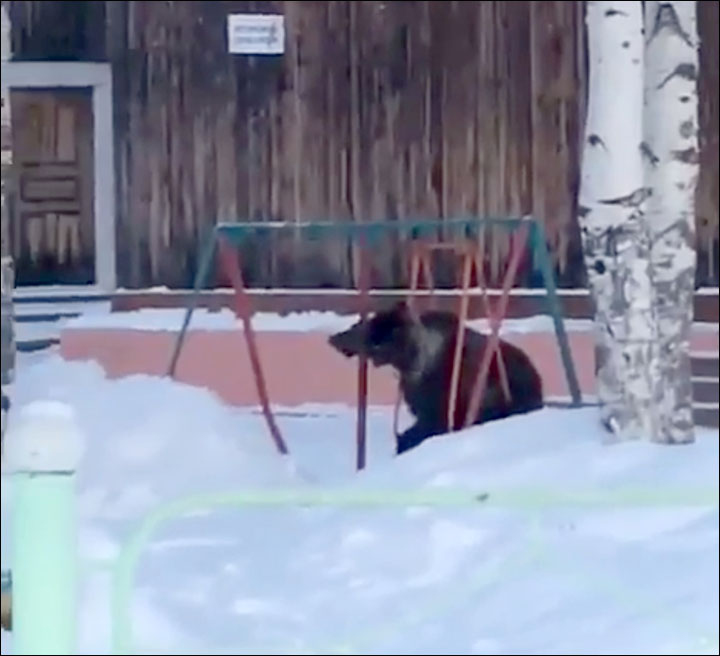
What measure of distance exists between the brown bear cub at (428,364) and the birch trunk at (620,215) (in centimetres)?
106

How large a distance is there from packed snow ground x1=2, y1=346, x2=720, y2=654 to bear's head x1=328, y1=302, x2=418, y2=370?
1.43ft

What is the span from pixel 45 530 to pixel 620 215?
441 centimetres

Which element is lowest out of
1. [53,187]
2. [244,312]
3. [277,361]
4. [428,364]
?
[277,361]

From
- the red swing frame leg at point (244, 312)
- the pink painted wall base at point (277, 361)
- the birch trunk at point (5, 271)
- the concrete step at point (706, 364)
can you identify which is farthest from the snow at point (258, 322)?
the birch trunk at point (5, 271)

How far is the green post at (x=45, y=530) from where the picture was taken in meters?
3.35

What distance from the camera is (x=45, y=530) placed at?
3387 mm

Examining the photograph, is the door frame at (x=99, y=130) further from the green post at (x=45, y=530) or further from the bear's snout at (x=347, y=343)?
the green post at (x=45, y=530)

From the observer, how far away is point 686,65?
305 inches

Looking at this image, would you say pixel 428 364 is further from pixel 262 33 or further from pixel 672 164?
pixel 262 33

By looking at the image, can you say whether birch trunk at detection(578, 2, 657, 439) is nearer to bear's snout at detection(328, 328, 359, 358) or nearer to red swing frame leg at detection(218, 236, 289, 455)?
bear's snout at detection(328, 328, 359, 358)

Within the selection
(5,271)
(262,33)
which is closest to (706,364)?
(262,33)

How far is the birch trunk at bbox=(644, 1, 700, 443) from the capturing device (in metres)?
7.70

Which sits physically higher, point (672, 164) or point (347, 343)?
point (672, 164)

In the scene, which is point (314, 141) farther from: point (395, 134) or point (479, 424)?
point (479, 424)
